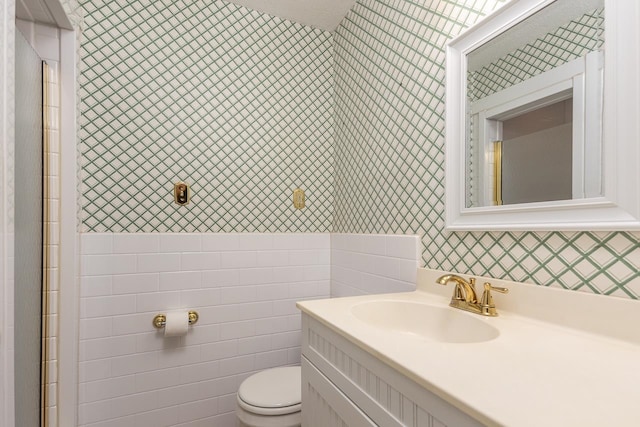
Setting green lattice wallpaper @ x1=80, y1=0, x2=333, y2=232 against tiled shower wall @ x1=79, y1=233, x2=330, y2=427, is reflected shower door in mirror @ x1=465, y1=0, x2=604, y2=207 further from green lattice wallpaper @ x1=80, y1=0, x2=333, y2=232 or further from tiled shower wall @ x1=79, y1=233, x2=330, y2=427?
tiled shower wall @ x1=79, y1=233, x2=330, y2=427

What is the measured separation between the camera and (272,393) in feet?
4.75

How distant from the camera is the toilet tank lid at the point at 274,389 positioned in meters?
1.39

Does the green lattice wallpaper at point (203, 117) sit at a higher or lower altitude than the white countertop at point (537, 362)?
higher

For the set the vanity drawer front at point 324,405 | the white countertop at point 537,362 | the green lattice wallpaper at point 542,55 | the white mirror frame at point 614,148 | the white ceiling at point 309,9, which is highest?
the white ceiling at point 309,9

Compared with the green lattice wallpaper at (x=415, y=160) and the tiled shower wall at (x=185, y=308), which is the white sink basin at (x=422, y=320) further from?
the tiled shower wall at (x=185, y=308)

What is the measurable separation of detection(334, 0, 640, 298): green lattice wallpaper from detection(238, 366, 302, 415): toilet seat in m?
0.81

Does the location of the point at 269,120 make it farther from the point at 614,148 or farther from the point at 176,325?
the point at 614,148

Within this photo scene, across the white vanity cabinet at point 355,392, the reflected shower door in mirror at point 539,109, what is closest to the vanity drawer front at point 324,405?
the white vanity cabinet at point 355,392

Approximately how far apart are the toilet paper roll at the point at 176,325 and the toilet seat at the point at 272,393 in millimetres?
410

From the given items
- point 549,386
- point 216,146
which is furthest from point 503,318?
point 216,146

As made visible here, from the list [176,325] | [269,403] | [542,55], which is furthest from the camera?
[176,325]

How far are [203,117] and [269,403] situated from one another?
1433 millimetres

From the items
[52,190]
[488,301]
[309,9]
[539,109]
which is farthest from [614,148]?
[52,190]

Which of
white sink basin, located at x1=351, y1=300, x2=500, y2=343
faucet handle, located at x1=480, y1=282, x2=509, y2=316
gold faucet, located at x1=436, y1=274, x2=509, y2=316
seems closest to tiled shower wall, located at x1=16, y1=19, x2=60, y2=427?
white sink basin, located at x1=351, y1=300, x2=500, y2=343
